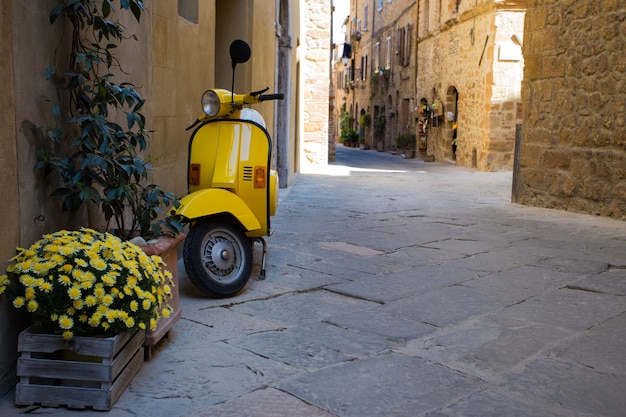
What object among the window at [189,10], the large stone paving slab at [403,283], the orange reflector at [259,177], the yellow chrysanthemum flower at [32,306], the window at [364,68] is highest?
the window at [364,68]

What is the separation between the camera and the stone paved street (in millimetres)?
2451

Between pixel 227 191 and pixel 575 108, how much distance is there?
18.1ft

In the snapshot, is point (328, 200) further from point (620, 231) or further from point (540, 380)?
point (540, 380)

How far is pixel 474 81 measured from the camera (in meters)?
17.0

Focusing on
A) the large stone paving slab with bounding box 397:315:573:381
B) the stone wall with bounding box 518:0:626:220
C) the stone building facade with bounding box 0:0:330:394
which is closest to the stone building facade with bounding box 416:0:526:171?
the stone wall with bounding box 518:0:626:220

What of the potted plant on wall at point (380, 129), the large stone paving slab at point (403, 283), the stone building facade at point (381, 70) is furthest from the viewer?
the potted plant on wall at point (380, 129)

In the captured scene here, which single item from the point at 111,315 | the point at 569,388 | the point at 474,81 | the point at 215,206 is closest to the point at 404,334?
the point at 569,388

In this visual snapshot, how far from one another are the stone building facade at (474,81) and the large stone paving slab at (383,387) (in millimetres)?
12917

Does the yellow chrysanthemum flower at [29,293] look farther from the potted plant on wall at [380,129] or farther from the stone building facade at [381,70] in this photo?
the potted plant on wall at [380,129]

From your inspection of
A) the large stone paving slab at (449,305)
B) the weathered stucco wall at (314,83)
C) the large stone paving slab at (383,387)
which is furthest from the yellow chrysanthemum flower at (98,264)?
the weathered stucco wall at (314,83)

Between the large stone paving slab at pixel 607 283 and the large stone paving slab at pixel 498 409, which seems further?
the large stone paving slab at pixel 607 283

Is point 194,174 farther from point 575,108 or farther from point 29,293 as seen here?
point 575,108

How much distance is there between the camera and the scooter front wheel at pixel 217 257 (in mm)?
3742

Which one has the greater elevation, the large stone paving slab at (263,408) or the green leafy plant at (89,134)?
the green leafy plant at (89,134)
